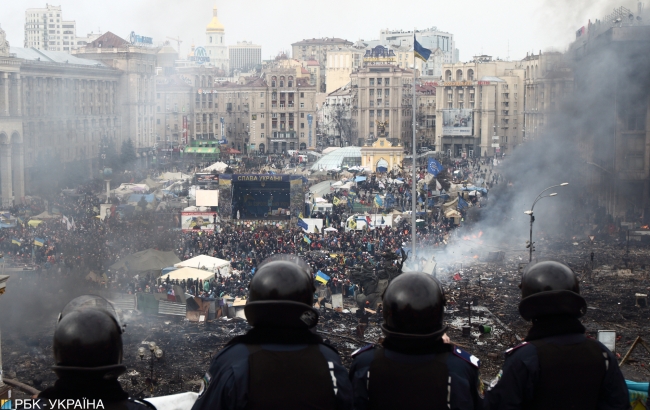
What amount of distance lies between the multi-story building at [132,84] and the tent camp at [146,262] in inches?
2367

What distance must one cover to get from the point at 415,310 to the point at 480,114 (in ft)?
278

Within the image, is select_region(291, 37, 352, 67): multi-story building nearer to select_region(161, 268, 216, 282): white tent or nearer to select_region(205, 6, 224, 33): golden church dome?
select_region(205, 6, 224, 33): golden church dome

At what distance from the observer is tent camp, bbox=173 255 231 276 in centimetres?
2491

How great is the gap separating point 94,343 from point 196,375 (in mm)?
13701

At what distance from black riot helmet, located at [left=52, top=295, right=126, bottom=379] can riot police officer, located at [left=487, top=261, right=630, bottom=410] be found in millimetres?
1925

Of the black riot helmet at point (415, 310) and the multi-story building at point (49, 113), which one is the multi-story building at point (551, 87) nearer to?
the multi-story building at point (49, 113)

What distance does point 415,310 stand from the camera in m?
3.43

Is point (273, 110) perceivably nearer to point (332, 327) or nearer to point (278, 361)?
point (332, 327)

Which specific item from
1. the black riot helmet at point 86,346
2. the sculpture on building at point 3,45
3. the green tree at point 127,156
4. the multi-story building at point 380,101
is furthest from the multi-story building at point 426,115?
the black riot helmet at point 86,346

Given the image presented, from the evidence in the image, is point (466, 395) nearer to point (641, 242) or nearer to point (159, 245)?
point (159, 245)

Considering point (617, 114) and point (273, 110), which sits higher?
point (273, 110)

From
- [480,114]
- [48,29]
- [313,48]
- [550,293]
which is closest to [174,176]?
[480,114]

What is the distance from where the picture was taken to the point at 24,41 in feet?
538

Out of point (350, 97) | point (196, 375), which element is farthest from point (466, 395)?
point (350, 97)
